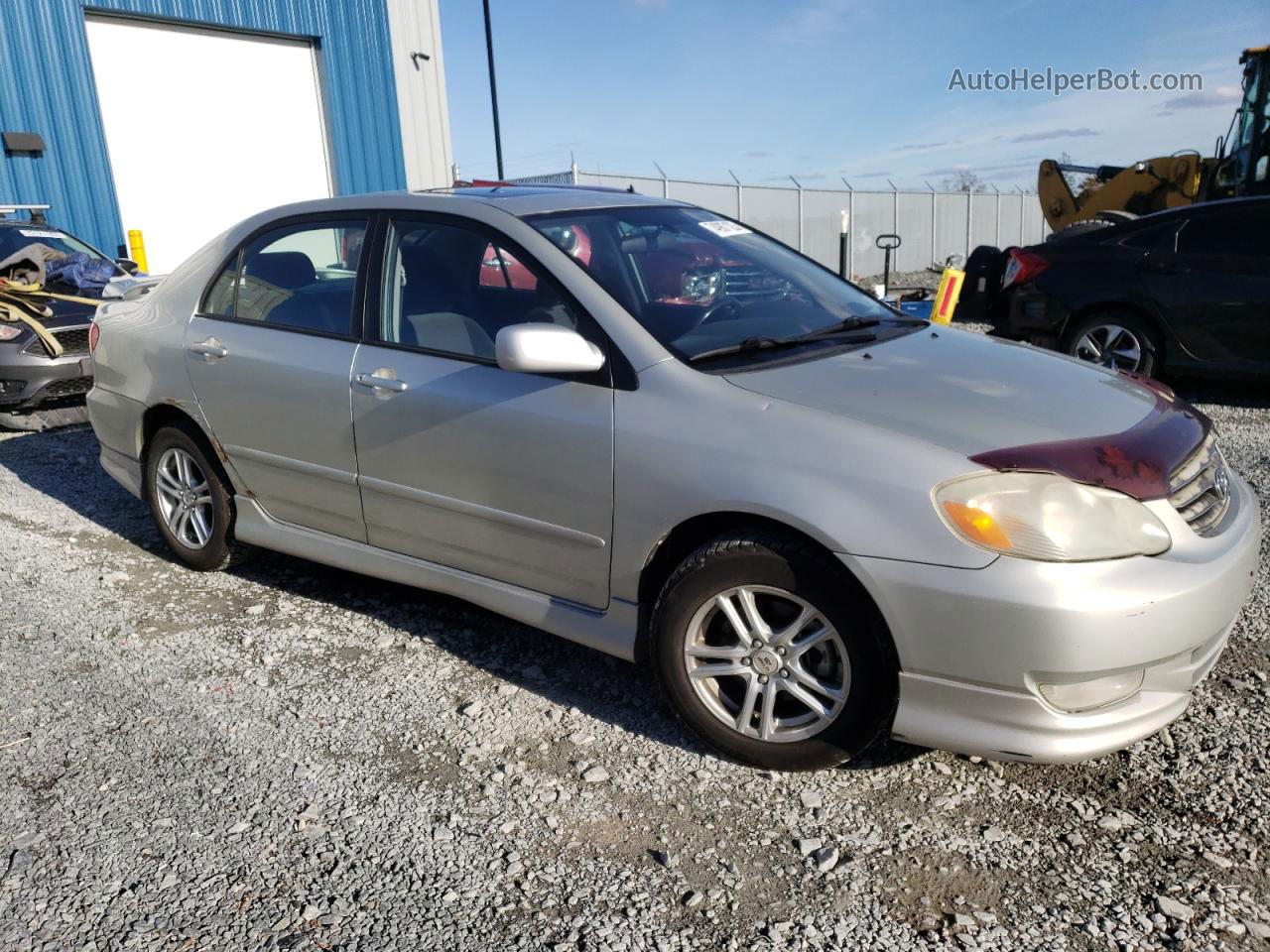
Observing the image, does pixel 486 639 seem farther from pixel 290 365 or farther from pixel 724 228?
pixel 724 228

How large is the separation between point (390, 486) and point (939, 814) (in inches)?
81.4

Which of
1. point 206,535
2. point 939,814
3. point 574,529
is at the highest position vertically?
point 574,529

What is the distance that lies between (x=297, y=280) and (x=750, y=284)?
1.85 meters

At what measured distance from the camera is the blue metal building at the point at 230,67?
40.6ft

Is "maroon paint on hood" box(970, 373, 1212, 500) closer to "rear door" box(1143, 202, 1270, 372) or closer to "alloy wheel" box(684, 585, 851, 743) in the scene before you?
"alloy wheel" box(684, 585, 851, 743)

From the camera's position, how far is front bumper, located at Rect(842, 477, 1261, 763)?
2.36 meters

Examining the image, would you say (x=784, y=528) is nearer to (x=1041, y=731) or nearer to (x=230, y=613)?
(x=1041, y=731)

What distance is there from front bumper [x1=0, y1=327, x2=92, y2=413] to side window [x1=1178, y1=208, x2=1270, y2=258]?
7.99m

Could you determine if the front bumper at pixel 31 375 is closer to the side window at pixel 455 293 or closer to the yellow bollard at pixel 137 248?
the side window at pixel 455 293

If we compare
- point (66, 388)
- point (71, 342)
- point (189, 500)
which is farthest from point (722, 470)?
point (71, 342)

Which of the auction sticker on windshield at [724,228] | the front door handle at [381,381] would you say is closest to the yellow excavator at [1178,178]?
the auction sticker on windshield at [724,228]

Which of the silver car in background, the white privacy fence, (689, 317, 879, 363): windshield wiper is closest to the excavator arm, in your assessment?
the white privacy fence

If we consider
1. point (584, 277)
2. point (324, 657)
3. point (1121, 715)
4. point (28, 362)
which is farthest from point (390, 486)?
point (28, 362)

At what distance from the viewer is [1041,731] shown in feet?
8.09
